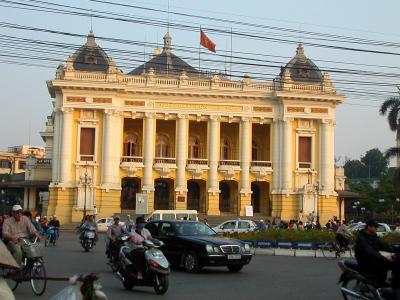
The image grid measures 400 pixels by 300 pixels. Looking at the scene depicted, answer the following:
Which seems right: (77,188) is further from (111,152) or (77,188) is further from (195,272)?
(195,272)

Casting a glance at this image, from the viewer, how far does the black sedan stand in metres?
18.4

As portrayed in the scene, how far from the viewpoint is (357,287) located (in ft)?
37.0

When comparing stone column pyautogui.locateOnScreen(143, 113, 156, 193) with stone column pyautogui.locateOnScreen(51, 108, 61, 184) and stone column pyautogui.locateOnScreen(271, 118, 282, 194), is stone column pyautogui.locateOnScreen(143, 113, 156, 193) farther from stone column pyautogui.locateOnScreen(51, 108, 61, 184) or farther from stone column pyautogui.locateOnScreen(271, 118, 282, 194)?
stone column pyautogui.locateOnScreen(271, 118, 282, 194)

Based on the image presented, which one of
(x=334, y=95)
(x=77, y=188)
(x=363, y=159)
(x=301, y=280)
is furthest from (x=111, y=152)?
(x=363, y=159)

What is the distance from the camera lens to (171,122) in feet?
206

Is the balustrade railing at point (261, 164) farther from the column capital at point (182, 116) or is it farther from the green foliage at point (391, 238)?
the green foliage at point (391, 238)

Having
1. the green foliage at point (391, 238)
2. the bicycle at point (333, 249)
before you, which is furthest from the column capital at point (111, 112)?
the green foliage at point (391, 238)

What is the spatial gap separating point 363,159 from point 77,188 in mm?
92760

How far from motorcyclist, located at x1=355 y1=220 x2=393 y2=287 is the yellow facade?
45.4 m

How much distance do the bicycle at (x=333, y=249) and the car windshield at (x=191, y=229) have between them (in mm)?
8269

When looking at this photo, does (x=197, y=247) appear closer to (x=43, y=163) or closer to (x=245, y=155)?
(x=245, y=155)

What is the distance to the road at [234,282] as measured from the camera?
45.8 feet

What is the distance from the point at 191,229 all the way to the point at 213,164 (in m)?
39.0

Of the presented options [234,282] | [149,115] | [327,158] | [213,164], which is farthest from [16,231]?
[327,158]
